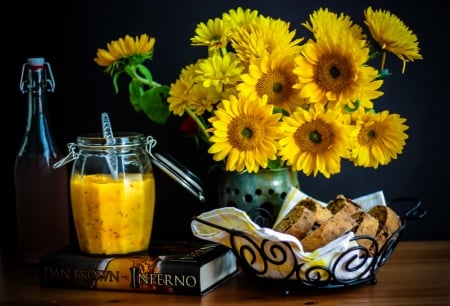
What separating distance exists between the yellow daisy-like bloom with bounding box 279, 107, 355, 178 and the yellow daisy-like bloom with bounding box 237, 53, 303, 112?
33mm

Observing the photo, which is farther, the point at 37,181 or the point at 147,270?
the point at 37,181

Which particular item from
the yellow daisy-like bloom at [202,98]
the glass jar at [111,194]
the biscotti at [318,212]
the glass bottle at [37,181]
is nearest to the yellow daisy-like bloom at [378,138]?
the biscotti at [318,212]

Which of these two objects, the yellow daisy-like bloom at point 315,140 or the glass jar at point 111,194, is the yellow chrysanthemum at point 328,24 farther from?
the glass jar at point 111,194

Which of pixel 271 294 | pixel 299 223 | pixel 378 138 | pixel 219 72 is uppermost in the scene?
pixel 219 72

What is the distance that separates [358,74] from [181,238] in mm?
519

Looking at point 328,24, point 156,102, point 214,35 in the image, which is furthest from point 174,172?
point 328,24

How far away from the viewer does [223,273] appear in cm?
118

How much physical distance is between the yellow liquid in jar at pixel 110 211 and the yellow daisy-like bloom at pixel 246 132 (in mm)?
147

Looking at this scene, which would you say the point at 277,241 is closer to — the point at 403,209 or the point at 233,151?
the point at 233,151

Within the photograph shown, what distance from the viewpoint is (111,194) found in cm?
116

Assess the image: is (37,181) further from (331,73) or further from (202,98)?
(331,73)

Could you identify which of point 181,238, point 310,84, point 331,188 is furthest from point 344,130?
point 181,238

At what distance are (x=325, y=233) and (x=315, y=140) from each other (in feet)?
0.47

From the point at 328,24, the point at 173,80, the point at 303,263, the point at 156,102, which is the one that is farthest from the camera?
the point at 173,80
